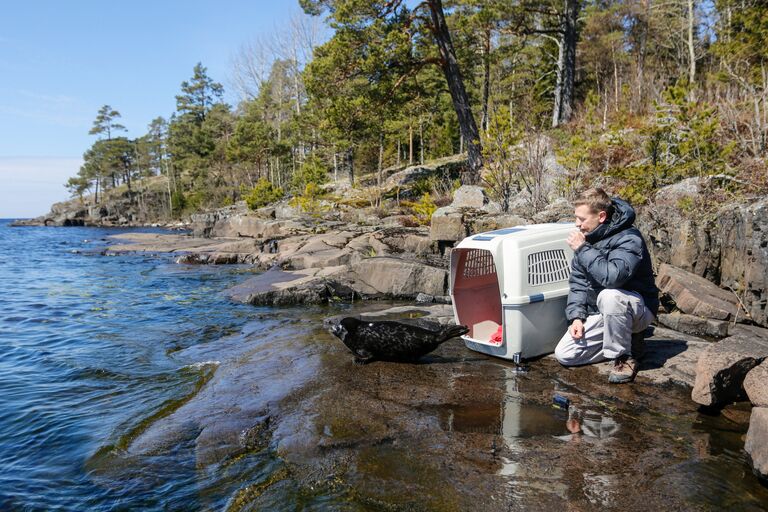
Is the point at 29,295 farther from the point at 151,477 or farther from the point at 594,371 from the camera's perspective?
the point at 594,371

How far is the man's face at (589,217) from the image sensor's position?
13.2 feet

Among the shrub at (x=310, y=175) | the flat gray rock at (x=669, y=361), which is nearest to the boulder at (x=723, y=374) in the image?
the flat gray rock at (x=669, y=361)

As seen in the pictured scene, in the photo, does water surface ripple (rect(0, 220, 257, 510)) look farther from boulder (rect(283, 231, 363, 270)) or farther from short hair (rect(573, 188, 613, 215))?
short hair (rect(573, 188, 613, 215))

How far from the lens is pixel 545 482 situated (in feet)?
8.77

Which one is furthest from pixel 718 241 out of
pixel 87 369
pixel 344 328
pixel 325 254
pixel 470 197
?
pixel 325 254

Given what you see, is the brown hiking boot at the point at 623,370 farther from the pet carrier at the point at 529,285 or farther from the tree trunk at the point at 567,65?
the tree trunk at the point at 567,65

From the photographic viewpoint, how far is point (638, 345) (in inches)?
165

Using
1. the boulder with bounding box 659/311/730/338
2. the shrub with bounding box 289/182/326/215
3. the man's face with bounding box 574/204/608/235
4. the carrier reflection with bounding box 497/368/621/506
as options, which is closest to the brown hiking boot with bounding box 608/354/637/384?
the carrier reflection with bounding box 497/368/621/506

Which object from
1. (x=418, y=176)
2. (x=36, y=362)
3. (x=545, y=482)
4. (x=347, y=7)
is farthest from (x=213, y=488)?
(x=418, y=176)

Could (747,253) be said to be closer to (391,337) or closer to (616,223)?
(616,223)

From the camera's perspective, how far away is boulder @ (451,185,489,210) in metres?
12.7

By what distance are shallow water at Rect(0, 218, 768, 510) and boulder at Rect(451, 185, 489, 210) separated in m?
7.73

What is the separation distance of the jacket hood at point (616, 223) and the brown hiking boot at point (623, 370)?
104cm

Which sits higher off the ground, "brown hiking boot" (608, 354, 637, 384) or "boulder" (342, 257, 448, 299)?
"boulder" (342, 257, 448, 299)
